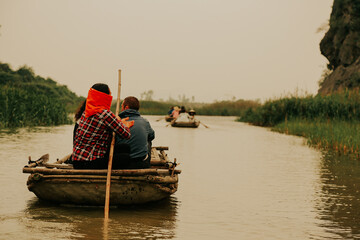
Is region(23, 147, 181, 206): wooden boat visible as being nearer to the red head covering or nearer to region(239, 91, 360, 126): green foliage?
the red head covering

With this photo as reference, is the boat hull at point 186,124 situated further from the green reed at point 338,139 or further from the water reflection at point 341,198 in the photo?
the water reflection at point 341,198

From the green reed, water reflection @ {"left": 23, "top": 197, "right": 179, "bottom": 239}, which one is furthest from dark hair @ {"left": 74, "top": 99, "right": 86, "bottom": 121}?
the green reed

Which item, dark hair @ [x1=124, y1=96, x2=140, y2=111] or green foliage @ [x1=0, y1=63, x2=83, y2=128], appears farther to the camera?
green foliage @ [x1=0, y1=63, x2=83, y2=128]

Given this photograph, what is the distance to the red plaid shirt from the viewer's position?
617 cm

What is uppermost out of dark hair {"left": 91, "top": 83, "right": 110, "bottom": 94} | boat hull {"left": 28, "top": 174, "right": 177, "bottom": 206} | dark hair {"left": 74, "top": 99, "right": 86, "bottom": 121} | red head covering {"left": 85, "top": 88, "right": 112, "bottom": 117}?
dark hair {"left": 91, "top": 83, "right": 110, "bottom": 94}

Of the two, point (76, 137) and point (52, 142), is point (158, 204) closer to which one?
point (76, 137)

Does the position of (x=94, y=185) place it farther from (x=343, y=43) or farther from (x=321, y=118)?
(x=343, y=43)

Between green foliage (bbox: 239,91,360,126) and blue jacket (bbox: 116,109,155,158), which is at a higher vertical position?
green foliage (bbox: 239,91,360,126)

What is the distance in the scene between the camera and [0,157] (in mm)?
11891

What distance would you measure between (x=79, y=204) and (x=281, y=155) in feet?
29.5

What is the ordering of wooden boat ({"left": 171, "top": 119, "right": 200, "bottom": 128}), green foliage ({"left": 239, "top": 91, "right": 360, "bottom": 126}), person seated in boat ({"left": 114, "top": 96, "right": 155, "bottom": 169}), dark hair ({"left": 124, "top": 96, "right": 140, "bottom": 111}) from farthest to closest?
wooden boat ({"left": 171, "top": 119, "right": 200, "bottom": 128})
green foliage ({"left": 239, "top": 91, "right": 360, "bottom": 126})
dark hair ({"left": 124, "top": 96, "right": 140, "bottom": 111})
person seated in boat ({"left": 114, "top": 96, "right": 155, "bottom": 169})

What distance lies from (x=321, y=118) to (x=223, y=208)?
54.1 ft

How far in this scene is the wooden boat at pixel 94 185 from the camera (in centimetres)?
616

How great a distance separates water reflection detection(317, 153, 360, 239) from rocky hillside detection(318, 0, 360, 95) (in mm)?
24491
